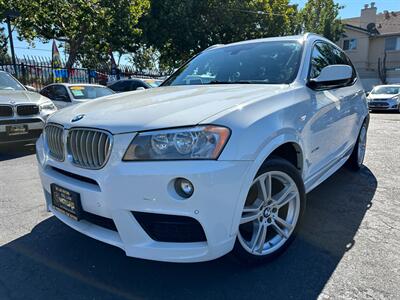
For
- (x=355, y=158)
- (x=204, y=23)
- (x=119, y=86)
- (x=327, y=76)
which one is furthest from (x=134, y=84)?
(x=327, y=76)

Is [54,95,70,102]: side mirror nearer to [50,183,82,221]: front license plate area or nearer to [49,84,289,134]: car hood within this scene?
[49,84,289,134]: car hood

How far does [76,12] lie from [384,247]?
15.4m

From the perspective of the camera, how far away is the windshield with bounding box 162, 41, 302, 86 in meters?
3.18

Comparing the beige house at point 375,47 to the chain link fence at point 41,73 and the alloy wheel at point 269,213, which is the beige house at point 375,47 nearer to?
the chain link fence at point 41,73

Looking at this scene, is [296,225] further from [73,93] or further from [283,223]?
[73,93]

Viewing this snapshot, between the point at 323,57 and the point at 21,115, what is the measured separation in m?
5.28

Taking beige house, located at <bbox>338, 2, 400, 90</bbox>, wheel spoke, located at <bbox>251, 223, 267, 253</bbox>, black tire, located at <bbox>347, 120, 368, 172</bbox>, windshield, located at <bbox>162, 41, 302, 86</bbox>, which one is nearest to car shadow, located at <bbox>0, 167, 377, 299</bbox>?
wheel spoke, located at <bbox>251, 223, 267, 253</bbox>

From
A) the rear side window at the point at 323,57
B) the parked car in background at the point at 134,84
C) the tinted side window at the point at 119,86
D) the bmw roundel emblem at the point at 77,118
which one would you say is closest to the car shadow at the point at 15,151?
the bmw roundel emblem at the point at 77,118

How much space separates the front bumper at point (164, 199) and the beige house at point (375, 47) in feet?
121

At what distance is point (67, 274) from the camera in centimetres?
249

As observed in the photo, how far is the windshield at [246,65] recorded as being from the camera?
3181 mm

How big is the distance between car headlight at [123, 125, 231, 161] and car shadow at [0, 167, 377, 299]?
0.92 metres

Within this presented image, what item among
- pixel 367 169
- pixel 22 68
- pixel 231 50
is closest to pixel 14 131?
pixel 231 50

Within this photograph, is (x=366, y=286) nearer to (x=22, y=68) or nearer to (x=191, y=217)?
(x=191, y=217)
